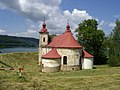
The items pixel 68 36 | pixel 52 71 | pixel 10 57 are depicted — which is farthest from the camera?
pixel 10 57

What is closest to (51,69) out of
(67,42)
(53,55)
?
(53,55)

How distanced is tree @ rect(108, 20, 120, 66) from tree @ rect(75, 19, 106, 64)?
7286 millimetres

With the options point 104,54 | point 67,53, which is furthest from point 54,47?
point 104,54

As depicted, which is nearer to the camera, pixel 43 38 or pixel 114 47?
pixel 114 47

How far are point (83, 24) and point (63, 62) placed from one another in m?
21.6

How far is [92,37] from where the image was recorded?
183 feet

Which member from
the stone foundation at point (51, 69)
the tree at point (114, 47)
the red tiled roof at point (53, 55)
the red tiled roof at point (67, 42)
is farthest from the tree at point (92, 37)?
the stone foundation at point (51, 69)

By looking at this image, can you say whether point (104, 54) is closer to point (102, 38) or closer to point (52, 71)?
point (102, 38)

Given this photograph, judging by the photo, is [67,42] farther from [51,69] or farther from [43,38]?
[43,38]

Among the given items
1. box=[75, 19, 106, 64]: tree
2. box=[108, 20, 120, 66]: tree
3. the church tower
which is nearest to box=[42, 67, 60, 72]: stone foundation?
the church tower

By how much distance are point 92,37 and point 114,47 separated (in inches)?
389

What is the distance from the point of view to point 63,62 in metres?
38.3

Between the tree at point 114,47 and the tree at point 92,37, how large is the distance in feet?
23.9

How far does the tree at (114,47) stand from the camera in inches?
1779
